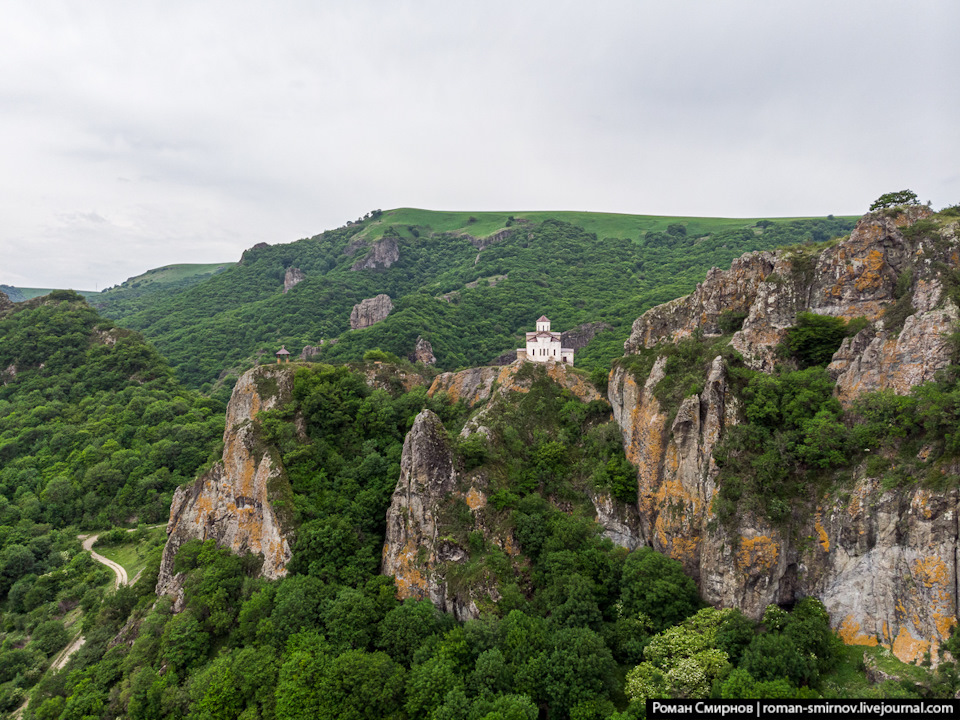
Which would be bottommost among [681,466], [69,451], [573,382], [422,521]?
[69,451]

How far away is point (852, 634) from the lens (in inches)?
1015

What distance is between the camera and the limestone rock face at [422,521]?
3581cm

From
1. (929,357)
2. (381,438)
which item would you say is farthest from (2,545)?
(929,357)

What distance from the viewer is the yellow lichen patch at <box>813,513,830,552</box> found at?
92.5ft

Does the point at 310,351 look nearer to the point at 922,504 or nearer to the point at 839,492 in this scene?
the point at 839,492

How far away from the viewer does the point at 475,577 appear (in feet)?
113

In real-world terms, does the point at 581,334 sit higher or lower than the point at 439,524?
higher

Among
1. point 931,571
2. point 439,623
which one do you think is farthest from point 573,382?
point 931,571

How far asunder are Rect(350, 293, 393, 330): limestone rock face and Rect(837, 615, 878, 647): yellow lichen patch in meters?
129

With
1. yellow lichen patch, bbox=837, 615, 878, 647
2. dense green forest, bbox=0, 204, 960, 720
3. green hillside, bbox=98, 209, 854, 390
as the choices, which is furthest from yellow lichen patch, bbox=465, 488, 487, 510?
green hillside, bbox=98, 209, 854, 390

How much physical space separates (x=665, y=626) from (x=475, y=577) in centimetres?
1354

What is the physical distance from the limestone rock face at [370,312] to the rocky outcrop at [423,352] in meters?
26.5

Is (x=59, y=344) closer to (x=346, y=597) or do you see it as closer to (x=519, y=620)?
(x=346, y=597)

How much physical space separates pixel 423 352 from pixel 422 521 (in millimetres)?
83943
